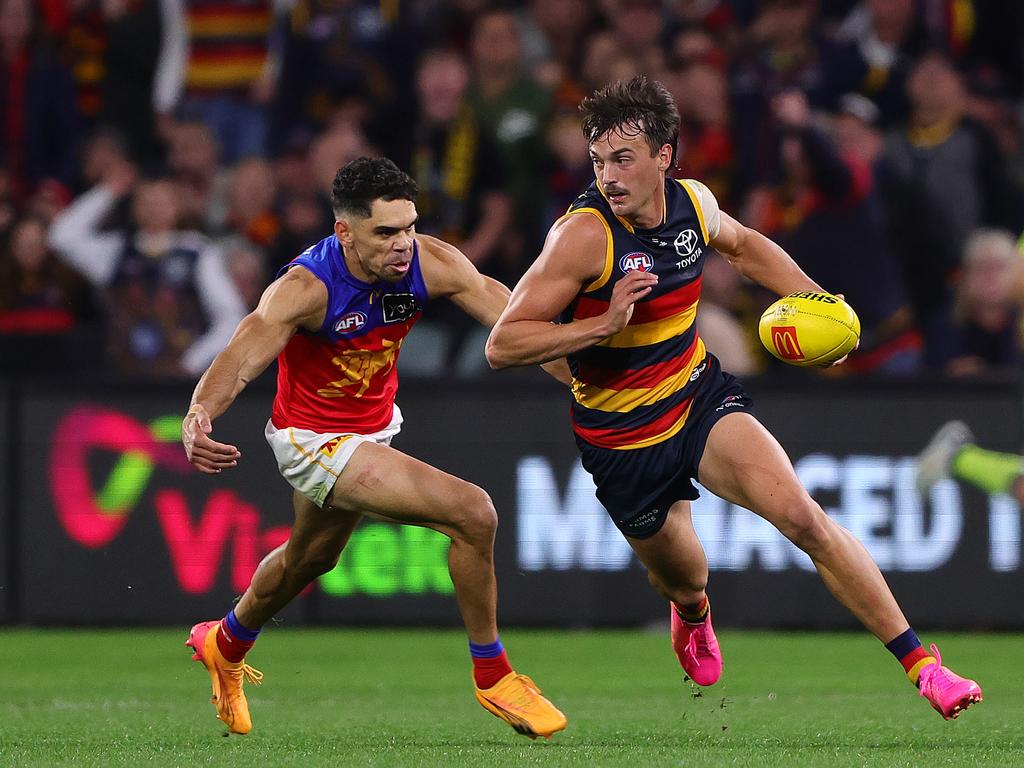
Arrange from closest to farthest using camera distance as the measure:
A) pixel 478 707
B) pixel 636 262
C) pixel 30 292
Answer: pixel 636 262 → pixel 478 707 → pixel 30 292

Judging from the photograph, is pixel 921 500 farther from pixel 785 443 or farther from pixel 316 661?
pixel 316 661

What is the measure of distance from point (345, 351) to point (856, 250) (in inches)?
209

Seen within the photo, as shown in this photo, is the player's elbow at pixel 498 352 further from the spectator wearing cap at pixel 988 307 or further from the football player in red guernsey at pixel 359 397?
the spectator wearing cap at pixel 988 307

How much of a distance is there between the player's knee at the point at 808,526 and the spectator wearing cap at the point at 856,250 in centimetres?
512

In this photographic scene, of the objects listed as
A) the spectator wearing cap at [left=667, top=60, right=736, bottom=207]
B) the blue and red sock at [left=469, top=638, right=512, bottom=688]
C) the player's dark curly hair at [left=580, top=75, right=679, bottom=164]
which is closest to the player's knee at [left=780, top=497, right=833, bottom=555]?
the blue and red sock at [left=469, top=638, right=512, bottom=688]

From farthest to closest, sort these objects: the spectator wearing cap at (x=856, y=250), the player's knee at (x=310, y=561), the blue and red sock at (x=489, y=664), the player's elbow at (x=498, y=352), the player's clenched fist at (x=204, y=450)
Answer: the spectator wearing cap at (x=856, y=250) < the player's knee at (x=310, y=561) < the blue and red sock at (x=489, y=664) < the player's elbow at (x=498, y=352) < the player's clenched fist at (x=204, y=450)

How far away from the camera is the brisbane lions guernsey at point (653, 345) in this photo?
23.0 feet

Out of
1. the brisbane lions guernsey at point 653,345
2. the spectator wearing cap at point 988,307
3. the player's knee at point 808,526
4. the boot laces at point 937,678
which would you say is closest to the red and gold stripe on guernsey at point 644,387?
the brisbane lions guernsey at point 653,345

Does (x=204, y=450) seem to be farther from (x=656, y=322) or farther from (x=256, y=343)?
(x=656, y=322)

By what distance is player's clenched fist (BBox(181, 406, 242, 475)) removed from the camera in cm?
648

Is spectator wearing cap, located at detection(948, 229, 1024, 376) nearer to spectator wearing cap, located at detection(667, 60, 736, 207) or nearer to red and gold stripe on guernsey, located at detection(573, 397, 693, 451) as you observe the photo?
spectator wearing cap, located at detection(667, 60, 736, 207)

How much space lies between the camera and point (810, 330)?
22.7 feet

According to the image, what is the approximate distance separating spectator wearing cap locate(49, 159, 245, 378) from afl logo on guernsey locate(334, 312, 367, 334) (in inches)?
199

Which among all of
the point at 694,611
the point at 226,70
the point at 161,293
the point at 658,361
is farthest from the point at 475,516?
the point at 226,70
